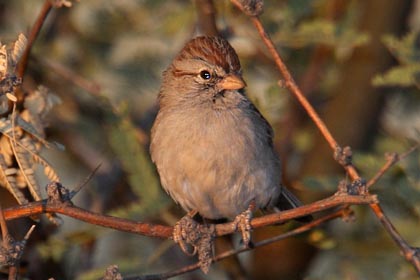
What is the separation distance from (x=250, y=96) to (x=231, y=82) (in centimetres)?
55

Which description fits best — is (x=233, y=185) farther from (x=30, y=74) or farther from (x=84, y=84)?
(x=30, y=74)

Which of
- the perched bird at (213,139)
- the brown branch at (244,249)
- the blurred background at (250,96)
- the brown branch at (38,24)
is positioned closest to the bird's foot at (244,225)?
the brown branch at (244,249)

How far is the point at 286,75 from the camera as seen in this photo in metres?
3.88

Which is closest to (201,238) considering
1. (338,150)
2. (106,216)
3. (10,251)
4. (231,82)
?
A: (106,216)

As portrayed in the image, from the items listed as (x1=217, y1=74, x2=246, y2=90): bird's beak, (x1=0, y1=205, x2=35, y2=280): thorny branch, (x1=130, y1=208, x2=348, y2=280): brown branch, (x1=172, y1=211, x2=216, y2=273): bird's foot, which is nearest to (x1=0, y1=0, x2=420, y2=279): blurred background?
(x1=217, y1=74, x2=246, y2=90): bird's beak

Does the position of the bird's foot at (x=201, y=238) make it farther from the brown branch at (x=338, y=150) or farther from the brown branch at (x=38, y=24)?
the brown branch at (x=38, y=24)

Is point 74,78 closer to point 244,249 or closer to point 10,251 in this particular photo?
point 244,249

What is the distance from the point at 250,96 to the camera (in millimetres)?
5051

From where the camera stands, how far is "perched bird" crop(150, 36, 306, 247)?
445 centimetres

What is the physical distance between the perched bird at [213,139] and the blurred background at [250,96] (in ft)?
0.72

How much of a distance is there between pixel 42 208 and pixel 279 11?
9.39ft

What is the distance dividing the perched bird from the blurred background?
22 cm

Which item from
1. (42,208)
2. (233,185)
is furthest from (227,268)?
(42,208)

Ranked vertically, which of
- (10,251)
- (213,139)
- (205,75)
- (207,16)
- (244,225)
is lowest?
(10,251)
